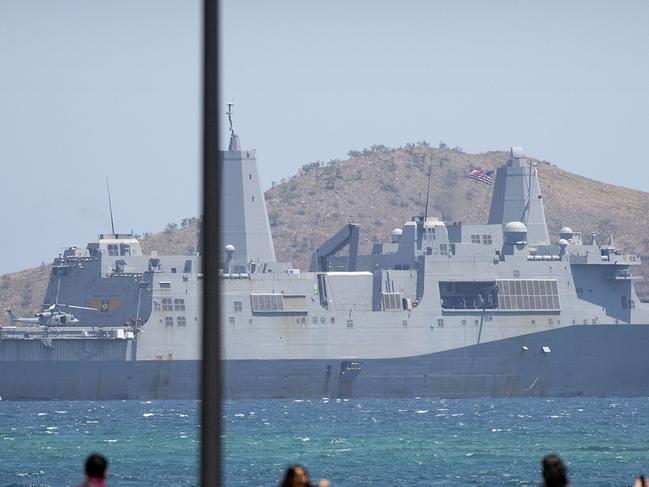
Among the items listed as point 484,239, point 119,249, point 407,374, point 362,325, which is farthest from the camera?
point 119,249

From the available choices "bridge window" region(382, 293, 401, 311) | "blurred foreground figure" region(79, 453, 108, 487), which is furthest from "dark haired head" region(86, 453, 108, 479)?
"bridge window" region(382, 293, 401, 311)

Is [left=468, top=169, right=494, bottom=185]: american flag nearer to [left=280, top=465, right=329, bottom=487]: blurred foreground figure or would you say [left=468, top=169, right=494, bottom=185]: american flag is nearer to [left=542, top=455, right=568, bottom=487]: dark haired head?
[left=280, top=465, right=329, bottom=487]: blurred foreground figure

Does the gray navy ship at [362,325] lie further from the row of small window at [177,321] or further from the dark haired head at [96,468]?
the dark haired head at [96,468]

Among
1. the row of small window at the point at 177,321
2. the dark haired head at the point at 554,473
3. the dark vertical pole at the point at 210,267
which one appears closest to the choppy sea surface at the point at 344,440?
the row of small window at the point at 177,321

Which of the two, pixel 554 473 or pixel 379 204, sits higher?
pixel 379 204

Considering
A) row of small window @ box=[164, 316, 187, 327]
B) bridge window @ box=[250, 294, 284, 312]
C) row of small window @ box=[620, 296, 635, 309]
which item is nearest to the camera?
row of small window @ box=[164, 316, 187, 327]

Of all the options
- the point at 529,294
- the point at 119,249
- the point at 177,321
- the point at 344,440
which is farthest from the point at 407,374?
the point at 344,440

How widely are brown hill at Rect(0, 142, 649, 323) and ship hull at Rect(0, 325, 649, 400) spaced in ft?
222

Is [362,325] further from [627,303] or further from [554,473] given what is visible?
[554,473]

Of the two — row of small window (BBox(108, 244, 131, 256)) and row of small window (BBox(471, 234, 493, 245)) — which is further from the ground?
row of small window (BBox(471, 234, 493, 245))

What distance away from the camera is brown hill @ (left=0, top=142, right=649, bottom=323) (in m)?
138

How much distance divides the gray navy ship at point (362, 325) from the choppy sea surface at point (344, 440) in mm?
1097

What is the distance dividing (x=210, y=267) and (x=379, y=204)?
139554 mm

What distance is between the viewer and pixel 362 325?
6059 centimetres
